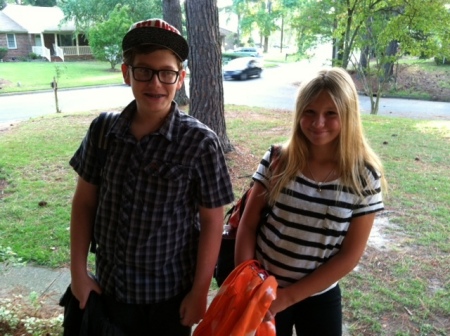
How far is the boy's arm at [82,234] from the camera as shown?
162 centimetres

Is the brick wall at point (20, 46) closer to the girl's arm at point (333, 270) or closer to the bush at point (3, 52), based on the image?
the bush at point (3, 52)

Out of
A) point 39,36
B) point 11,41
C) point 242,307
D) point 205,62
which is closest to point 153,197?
point 242,307

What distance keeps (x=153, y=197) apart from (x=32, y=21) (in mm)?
39974

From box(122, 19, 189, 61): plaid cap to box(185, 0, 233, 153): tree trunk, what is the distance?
3.92 meters

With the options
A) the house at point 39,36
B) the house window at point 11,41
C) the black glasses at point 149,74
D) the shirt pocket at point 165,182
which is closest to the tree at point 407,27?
the black glasses at point 149,74

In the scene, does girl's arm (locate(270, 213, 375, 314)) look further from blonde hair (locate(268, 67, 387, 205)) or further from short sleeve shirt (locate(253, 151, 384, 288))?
blonde hair (locate(268, 67, 387, 205))

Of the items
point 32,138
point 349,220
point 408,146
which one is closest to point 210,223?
point 349,220

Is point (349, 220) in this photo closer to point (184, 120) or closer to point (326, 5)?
point (184, 120)

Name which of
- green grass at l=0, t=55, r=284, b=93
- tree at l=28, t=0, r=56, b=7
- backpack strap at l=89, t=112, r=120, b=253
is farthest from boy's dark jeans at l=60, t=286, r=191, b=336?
tree at l=28, t=0, r=56, b=7

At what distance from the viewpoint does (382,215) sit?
4223 millimetres

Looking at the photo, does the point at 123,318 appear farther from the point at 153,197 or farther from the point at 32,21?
the point at 32,21

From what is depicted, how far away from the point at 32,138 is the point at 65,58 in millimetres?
30807

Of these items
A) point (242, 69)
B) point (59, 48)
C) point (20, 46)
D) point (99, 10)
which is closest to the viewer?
point (242, 69)

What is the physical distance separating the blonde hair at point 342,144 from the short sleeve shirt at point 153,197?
0.81 ft
